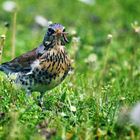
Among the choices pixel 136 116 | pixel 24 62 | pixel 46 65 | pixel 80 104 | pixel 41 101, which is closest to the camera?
pixel 136 116

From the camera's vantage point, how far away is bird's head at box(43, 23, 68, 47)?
786 cm

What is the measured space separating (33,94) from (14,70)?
23.2 inches

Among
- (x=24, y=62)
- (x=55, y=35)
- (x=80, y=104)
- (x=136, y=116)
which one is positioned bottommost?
(x=136, y=116)

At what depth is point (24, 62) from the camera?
26.4 ft

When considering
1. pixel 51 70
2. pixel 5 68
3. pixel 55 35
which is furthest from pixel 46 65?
pixel 5 68

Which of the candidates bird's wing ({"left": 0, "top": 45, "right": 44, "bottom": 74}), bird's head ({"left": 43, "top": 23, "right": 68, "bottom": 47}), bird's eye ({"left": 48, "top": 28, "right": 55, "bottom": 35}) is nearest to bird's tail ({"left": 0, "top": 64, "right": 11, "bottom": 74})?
bird's wing ({"left": 0, "top": 45, "right": 44, "bottom": 74})

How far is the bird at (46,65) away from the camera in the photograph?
7719 mm

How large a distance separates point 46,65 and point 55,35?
1.09 ft

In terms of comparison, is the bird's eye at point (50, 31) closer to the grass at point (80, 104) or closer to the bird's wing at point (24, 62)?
the bird's wing at point (24, 62)

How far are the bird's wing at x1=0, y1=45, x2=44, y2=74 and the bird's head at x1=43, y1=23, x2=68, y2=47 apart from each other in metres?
0.11

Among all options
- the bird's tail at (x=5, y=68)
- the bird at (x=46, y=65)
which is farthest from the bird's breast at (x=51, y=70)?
the bird's tail at (x=5, y=68)

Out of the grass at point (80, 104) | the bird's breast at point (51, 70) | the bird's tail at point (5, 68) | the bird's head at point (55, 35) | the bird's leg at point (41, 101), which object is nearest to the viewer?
the grass at point (80, 104)

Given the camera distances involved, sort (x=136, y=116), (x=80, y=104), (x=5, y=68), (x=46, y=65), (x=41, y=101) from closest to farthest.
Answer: (x=136, y=116) < (x=80, y=104) < (x=41, y=101) < (x=46, y=65) < (x=5, y=68)

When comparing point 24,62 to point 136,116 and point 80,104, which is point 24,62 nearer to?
point 80,104
